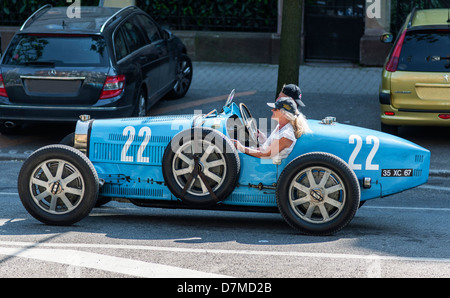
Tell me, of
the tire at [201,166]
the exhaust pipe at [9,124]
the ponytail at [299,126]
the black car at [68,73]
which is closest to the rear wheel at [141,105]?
the black car at [68,73]

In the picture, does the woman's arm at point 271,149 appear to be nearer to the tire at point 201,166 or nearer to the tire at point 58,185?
the tire at point 201,166

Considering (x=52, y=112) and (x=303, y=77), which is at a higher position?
(x=52, y=112)

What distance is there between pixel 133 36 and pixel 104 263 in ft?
21.5

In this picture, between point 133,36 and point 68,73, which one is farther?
point 133,36

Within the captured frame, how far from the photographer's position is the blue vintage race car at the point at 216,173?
23.2 ft

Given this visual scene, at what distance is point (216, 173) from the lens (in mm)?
7309

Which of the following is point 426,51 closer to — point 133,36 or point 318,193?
point 133,36

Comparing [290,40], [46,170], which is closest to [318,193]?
[46,170]

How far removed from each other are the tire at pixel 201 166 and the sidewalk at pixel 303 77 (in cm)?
783

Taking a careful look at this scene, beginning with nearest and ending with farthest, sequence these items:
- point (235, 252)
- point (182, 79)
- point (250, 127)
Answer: point (235, 252) < point (250, 127) < point (182, 79)

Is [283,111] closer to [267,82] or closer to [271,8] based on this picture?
[267,82]

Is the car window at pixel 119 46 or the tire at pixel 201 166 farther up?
the car window at pixel 119 46

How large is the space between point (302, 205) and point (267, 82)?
8613 millimetres
